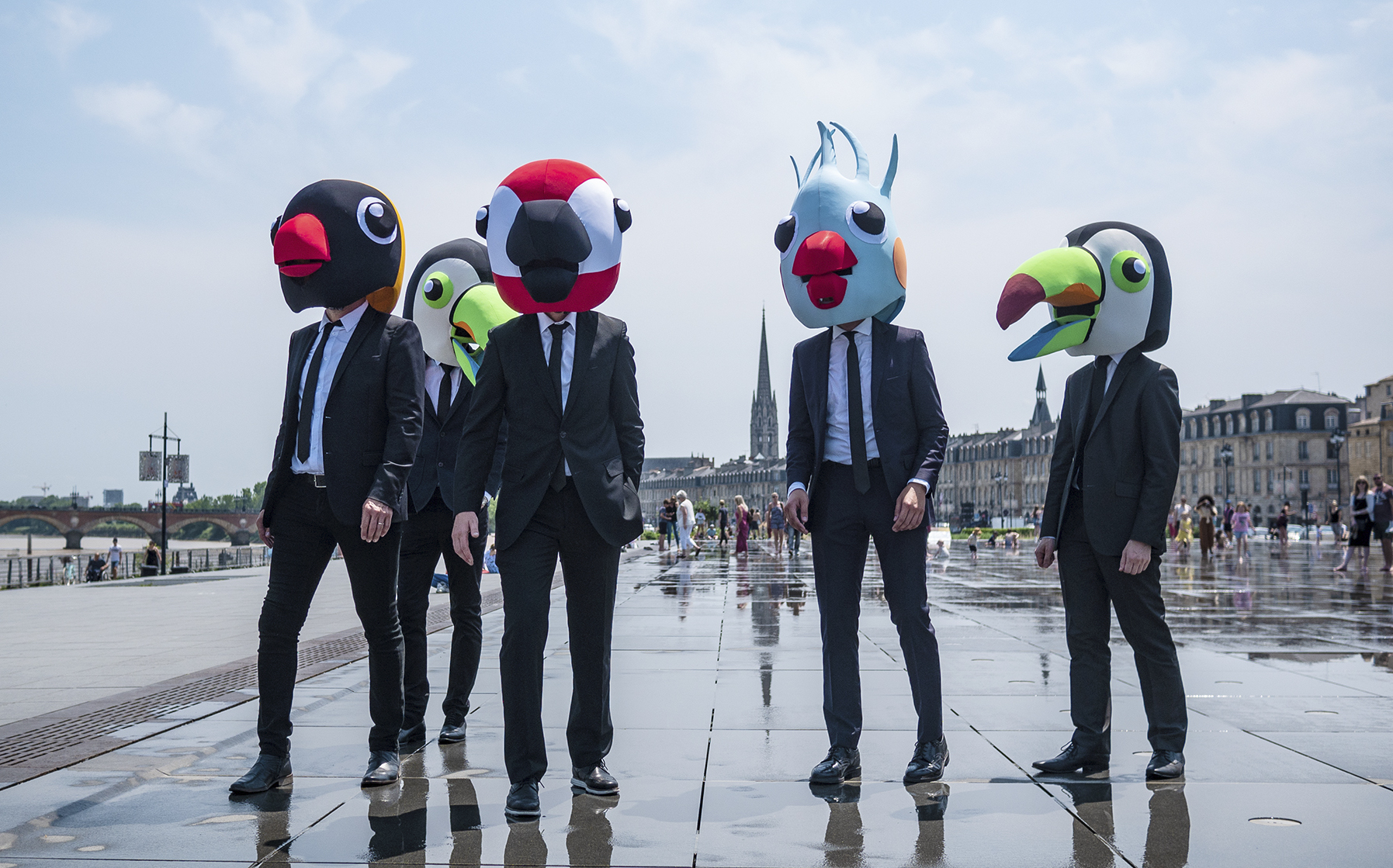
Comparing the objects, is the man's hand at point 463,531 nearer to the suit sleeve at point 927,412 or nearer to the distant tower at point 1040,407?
the suit sleeve at point 927,412

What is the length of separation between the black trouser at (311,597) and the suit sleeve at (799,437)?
1.61 meters

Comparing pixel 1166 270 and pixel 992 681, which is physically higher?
pixel 1166 270

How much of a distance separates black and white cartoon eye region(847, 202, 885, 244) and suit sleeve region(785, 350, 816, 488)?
1.85 feet

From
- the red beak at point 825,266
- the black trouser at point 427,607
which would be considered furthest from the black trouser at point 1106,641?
the black trouser at point 427,607

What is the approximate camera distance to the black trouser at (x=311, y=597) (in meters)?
4.57

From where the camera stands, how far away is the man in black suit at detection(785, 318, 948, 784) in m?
4.66

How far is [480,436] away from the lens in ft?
14.6

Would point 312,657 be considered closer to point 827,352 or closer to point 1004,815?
point 827,352

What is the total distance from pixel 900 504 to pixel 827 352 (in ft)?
2.52

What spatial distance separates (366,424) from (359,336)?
379 mm

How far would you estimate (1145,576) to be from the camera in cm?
478

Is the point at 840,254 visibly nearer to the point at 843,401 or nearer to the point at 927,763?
the point at 843,401

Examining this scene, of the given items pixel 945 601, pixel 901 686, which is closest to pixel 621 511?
pixel 901 686

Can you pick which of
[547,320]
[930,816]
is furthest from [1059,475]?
[547,320]
